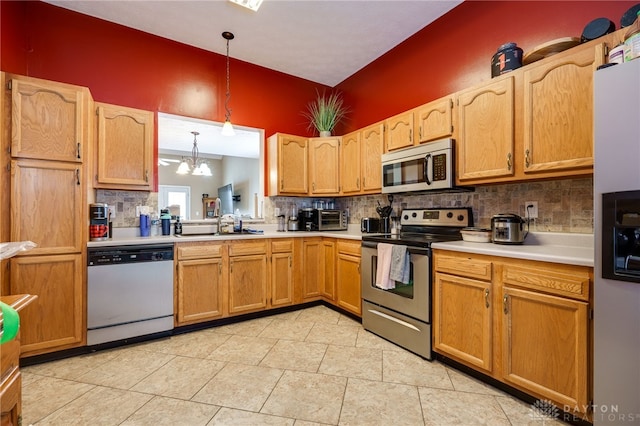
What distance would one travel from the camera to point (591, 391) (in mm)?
1432

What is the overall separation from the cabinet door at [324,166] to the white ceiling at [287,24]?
1.02 meters

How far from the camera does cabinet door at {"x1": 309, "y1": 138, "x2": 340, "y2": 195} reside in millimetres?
3729

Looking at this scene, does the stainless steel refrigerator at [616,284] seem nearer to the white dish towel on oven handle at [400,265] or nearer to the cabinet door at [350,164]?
the white dish towel on oven handle at [400,265]

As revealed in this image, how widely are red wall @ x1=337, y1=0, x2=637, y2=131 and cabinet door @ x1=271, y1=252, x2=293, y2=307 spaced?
206 cm

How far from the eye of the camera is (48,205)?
2217mm

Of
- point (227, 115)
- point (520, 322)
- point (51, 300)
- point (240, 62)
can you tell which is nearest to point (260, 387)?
point (520, 322)

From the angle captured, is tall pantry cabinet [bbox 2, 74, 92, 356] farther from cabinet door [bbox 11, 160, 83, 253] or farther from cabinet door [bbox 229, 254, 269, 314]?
cabinet door [bbox 229, 254, 269, 314]

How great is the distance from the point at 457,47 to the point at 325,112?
1684mm

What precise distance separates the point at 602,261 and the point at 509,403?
102 centimetres

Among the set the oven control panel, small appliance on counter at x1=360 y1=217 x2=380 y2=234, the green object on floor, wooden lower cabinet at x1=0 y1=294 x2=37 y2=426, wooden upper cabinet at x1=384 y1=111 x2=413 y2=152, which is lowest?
wooden lower cabinet at x1=0 y1=294 x2=37 y2=426

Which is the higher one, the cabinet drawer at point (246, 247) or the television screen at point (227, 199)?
the television screen at point (227, 199)

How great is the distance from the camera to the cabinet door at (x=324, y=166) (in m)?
3.73

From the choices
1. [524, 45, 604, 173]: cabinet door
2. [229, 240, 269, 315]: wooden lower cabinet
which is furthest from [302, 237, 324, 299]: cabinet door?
[524, 45, 604, 173]: cabinet door

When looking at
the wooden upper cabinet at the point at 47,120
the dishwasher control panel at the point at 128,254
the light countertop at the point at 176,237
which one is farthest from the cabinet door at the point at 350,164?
the wooden upper cabinet at the point at 47,120
